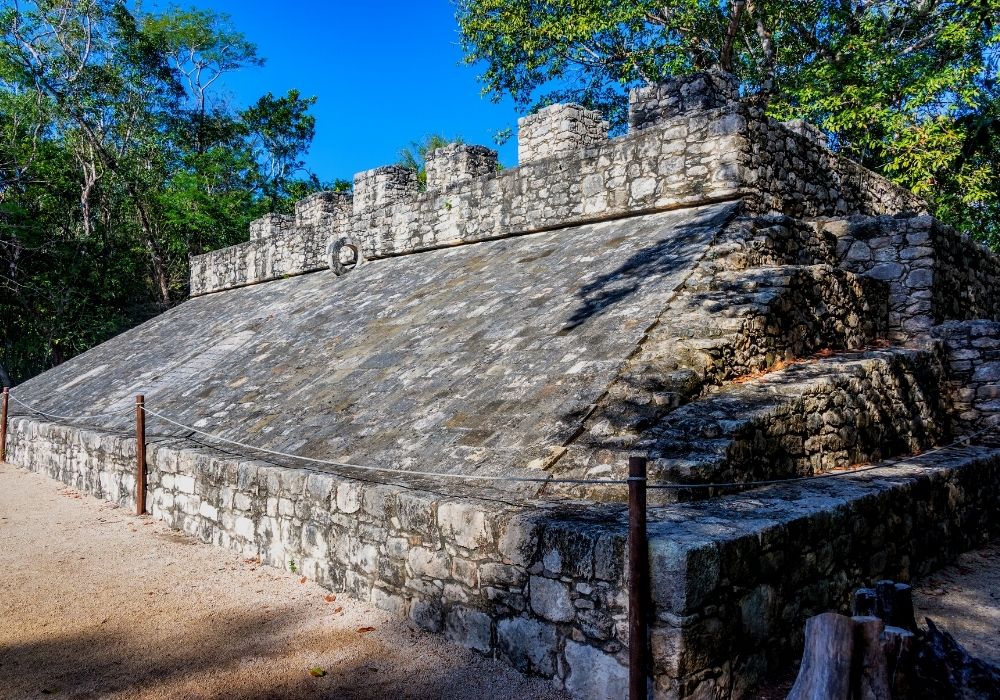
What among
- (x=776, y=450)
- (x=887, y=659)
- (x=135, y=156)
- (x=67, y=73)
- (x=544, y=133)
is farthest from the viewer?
(x=135, y=156)

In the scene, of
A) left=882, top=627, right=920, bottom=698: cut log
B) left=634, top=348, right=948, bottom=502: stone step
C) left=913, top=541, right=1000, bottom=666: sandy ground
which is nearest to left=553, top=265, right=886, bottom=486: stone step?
left=634, top=348, right=948, bottom=502: stone step

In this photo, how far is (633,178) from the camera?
7.83 m

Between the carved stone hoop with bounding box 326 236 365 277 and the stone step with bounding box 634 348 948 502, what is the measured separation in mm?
8182

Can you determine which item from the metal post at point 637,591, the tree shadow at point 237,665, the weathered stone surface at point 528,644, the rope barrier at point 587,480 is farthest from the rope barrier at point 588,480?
the tree shadow at point 237,665

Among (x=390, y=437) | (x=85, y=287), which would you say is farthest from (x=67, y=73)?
(x=390, y=437)

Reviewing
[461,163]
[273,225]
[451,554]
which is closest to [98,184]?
[273,225]

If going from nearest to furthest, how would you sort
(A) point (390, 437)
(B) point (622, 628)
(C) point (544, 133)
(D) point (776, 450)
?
(B) point (622, 628), (D) point (776, 450), (A) point (390, 437), (C) point (544, 133)

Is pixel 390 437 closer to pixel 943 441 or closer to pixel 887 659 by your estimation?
pixel 887 659

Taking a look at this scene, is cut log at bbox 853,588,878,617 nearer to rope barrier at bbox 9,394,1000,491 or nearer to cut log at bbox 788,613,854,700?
cut log at bbox 788,613,854,700

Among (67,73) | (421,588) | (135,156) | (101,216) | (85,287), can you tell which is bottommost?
(421,588)

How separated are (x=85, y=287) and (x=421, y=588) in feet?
68.4

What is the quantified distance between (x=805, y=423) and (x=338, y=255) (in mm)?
Answer: 8988

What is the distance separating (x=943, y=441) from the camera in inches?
248

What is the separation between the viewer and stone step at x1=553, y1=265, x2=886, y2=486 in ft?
13.7
